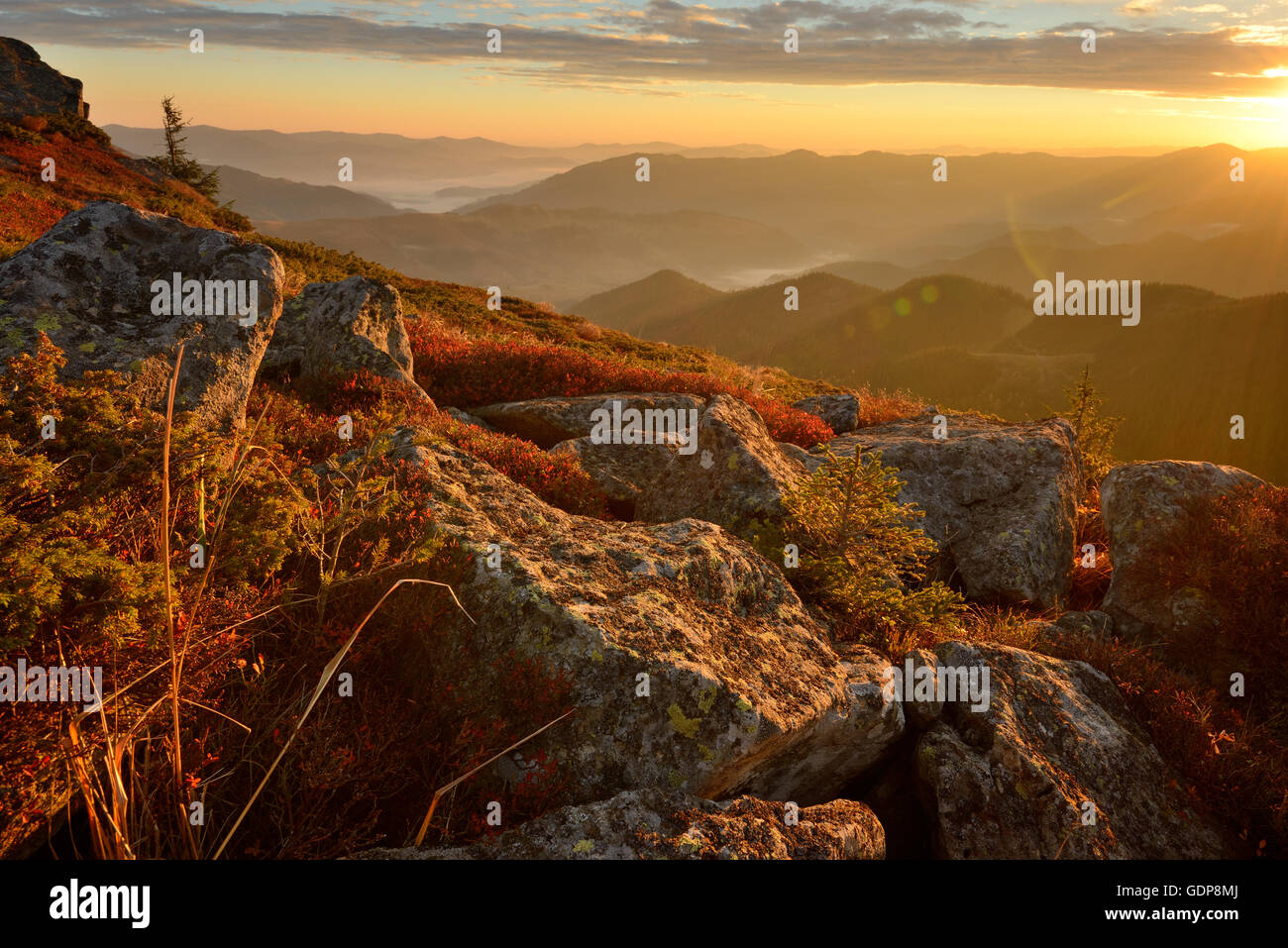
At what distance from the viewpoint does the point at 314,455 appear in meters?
7.76

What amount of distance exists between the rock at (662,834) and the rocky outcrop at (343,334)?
343 inches

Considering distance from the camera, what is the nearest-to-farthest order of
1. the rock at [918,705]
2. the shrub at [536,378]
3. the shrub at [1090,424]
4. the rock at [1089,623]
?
the rock at [918,705], the rock at [1089,623], the shrub at [536,378], the shrub at [1090,424]

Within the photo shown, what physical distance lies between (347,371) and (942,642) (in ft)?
31.3

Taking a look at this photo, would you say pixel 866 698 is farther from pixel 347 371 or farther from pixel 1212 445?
pixel 1212 445

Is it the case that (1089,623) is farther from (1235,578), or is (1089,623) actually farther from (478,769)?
(478,769)

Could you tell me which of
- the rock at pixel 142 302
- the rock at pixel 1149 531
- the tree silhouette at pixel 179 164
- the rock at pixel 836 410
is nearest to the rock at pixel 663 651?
the rock at pixel 142 302

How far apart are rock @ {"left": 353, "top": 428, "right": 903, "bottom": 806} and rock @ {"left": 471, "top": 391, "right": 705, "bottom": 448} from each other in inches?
209

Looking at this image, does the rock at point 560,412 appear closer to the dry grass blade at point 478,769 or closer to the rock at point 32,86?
the dry grass blade at point 478,769

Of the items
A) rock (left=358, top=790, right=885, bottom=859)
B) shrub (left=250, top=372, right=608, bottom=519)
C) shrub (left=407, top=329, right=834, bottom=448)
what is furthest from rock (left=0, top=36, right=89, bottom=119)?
rock (left=358, top=790, right=885, bottom=859)

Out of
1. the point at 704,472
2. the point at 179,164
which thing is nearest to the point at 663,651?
the point at 704,472

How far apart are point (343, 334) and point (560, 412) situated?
12.7ft

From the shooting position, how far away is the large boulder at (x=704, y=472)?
893 centimetres

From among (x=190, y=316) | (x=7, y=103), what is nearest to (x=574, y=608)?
(x=190, y=316)

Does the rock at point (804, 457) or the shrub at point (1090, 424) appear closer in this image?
the rock at point (804, 457)
